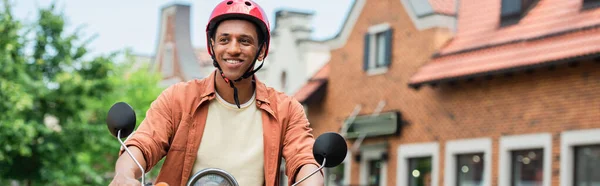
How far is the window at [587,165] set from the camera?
22.5m

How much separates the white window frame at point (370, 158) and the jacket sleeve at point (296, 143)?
2472 centimetres

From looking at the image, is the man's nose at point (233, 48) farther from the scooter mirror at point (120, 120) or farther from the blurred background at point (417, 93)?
the blurred background at point (417, 93)

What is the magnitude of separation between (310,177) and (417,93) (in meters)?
23.9

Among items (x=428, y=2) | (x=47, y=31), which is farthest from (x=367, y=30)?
(x=47, y=31)

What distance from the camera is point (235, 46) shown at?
184 inches

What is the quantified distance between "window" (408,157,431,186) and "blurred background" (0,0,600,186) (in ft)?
0.09

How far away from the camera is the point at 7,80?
26141 mm

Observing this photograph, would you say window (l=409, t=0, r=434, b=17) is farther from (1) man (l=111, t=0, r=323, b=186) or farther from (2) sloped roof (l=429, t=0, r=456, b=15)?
(1) man (l=111, t=0, r=323, b=186)

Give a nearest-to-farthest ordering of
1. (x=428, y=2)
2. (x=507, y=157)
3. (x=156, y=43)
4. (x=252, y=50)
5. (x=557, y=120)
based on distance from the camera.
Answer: (x=252, y=50), (x=557, y=120), (x=507, y=157), (x=428, y=2), (x=156, y=43)

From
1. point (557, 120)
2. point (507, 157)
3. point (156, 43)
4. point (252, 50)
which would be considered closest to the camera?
point (252, 50)

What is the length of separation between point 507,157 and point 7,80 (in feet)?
33.9

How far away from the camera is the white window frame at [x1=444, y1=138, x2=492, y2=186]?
2552 centimetres

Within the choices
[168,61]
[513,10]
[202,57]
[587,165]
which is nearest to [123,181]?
[587,165]

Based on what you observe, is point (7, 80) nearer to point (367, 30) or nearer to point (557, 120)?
point (367, 30)
